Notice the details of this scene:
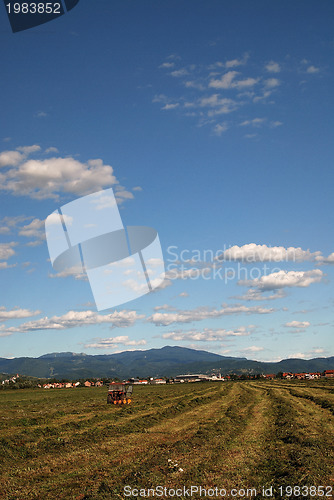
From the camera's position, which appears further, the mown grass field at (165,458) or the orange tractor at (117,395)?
the orange tractor at (117,395)

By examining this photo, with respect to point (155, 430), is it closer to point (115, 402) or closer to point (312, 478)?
point (312, 478)

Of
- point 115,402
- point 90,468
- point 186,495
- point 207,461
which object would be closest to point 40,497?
point 90,468

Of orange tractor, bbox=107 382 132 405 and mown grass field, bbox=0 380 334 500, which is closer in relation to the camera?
mown grass field, bbox=0 380 334 500

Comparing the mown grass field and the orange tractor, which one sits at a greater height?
the mown grass field

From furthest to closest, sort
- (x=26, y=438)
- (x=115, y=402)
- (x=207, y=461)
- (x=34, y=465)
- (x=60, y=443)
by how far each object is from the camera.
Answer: (x=115, y=402) < (x=26, y=438) < (x=60, y=443) < (x=34, y=465) < (x=207, y=461)

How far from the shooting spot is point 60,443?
19625mm

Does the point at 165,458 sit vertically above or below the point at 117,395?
above

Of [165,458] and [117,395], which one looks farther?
[117,395]

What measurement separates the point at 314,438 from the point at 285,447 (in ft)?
8.16

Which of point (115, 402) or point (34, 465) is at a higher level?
point (34, 465)

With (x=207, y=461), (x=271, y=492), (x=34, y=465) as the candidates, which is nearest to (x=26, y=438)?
(x=34, y=465)

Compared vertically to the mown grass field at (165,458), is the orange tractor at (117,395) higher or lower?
lower

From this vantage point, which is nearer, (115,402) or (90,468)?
(90,468)

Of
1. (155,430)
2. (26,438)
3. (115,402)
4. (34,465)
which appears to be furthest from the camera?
(115,402)
